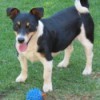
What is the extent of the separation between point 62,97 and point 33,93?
1.72ft

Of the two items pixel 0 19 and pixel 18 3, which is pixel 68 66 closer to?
pixel 0 19

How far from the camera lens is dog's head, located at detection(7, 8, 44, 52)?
5.00m

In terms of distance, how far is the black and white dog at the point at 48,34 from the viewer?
5094 millimetres

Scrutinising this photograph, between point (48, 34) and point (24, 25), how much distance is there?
0.50m

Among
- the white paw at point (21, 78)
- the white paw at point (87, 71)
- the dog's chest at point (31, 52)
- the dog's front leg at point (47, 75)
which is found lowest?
Answer: the white paw at point (87, 71)

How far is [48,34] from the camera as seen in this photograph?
543 cm

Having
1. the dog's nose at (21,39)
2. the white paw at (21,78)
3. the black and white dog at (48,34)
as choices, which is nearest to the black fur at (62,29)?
the black and white dog at (48,34)

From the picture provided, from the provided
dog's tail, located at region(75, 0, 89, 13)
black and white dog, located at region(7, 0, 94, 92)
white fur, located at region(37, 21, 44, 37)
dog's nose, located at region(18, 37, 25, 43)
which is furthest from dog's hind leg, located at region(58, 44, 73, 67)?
dog's nose, located at region(18, 37, 25, 43)

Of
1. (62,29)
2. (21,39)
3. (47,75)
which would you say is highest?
(21,39)

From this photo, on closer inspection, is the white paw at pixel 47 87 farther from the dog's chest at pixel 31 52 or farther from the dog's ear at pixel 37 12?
the dog's ear at pixel 37 12

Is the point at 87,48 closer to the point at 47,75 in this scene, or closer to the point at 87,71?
the point at 87,71

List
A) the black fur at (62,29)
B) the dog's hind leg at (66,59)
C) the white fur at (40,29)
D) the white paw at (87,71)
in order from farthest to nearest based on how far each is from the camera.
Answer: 1. the dog's hind leg at (66,59)
2. the white paw at (87,71)
3. the black fur at (62,29)
4. the white fur at (40,29)

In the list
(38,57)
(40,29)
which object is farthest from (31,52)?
(40,29)

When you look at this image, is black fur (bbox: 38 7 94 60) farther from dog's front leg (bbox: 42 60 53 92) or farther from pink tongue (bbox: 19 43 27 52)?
pink tongue (bbox: 19 43 27 52)
